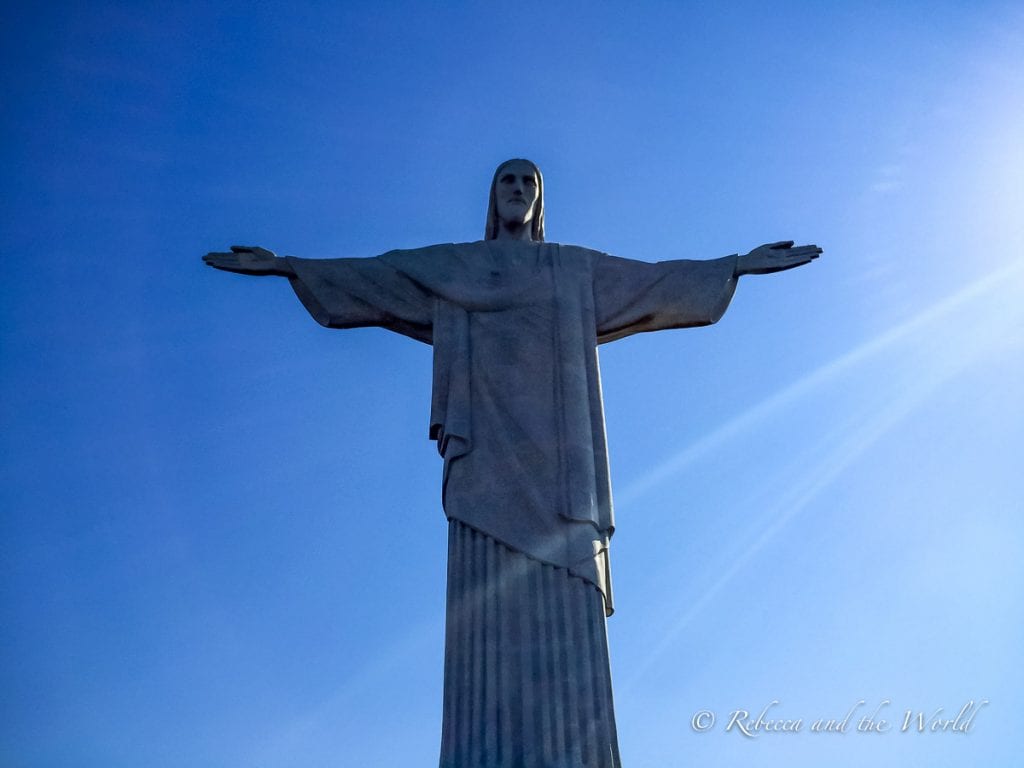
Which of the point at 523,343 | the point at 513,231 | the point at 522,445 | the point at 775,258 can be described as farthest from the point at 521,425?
the point at 775,258

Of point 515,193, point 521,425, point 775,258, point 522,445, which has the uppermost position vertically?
point 515,193

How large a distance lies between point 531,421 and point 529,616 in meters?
1.92

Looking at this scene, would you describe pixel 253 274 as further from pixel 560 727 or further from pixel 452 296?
pixel 560 727

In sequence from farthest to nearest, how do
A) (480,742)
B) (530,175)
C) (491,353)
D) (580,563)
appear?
1. (530,175)
2. (491,353)
3. (580,563)
4. (480,742)

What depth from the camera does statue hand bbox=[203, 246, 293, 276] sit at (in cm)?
1241

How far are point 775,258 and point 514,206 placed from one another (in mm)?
2847

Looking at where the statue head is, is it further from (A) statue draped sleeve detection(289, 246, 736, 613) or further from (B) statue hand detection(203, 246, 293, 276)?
(B) statue hand detection(203, 246, 293, 276)

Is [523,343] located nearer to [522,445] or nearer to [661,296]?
[522,445]

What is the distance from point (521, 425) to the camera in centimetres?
1169

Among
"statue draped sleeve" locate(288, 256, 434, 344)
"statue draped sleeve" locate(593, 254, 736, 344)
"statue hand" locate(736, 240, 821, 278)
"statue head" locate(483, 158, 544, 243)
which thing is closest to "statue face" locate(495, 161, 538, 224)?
"statue head" locate(483, 158, 544, 243)

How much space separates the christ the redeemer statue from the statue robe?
1 centimetres

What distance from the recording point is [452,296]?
1259 cm

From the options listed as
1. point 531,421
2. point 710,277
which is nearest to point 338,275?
point 531,421

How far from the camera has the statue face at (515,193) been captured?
13.3 metres
